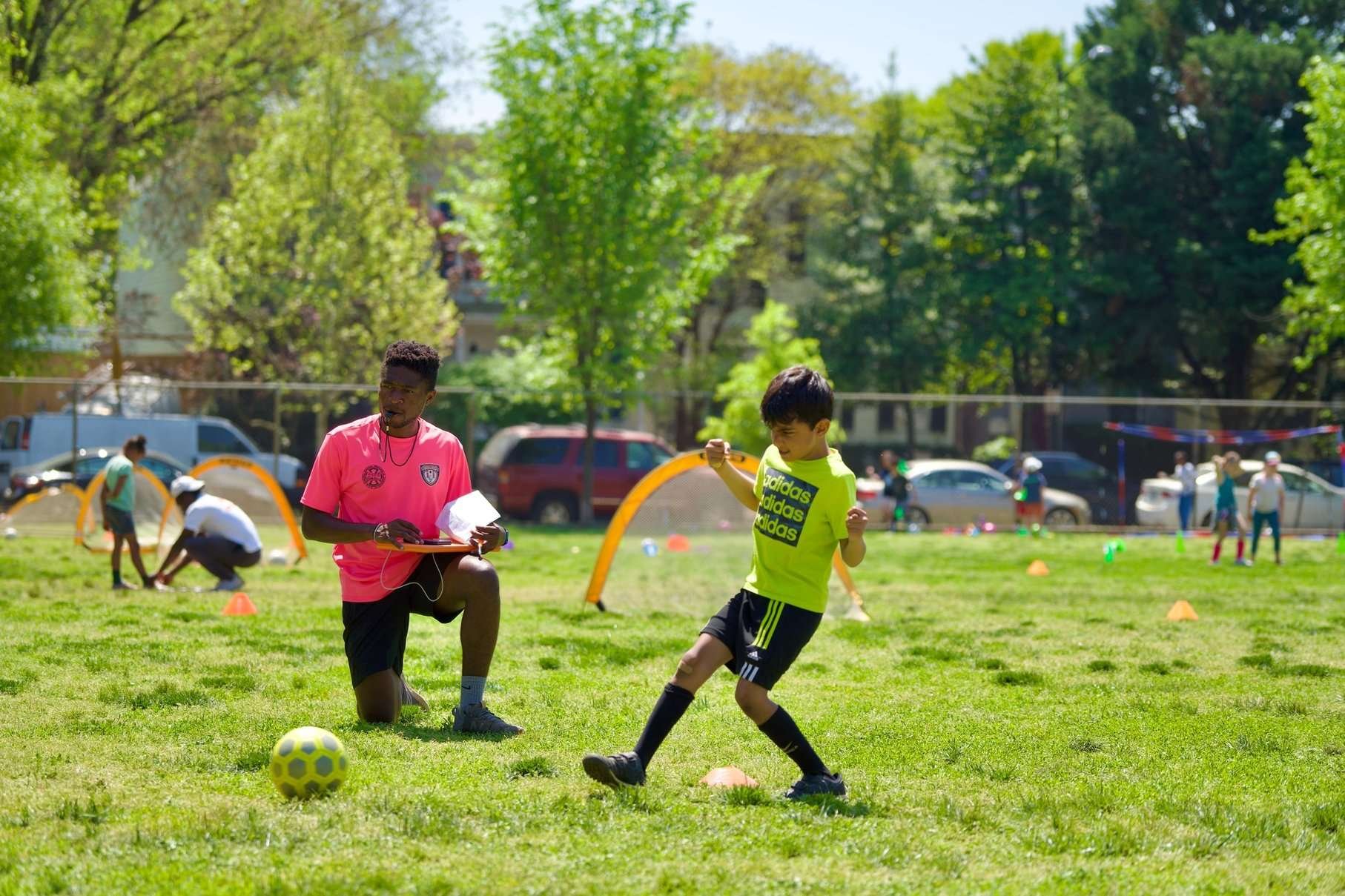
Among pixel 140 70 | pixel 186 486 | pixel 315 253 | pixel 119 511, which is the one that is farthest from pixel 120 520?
pixel 315 253

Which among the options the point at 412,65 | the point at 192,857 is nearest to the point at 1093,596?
the point at 192,857

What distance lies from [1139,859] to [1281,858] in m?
0.50

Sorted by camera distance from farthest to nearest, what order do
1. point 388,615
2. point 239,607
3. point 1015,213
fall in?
point 1015,213
point 239,607
point 388,615

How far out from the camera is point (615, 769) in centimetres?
558

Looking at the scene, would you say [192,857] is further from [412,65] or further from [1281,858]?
[412,65]

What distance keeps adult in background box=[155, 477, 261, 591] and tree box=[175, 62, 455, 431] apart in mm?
18743

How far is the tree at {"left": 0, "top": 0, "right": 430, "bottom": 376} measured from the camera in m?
24.6

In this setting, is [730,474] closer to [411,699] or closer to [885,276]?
[411,699]

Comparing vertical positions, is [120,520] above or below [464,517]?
below

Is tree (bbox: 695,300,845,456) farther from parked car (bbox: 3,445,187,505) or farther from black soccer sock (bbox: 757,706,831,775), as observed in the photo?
black soccer sock (bbox: 757,706,831,775)

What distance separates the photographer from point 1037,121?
3988 cm

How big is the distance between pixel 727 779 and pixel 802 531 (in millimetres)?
1063

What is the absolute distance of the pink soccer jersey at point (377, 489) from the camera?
275 inches

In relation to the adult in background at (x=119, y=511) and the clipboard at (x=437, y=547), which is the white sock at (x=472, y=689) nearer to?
the clipboard at (x=437, y=547)
